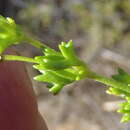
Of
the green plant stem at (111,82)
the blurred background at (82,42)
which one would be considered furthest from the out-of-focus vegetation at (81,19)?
the green plant stem at (111,82)

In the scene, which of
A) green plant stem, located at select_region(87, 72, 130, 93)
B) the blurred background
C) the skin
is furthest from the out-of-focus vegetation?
green plant stem, located at select_region(87, 72, 130, 93)

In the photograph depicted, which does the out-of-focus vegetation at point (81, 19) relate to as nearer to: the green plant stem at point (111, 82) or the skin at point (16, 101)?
the skin at point (16, 101)

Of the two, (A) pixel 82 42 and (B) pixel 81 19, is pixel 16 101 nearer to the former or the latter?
(A) pixel 82 42

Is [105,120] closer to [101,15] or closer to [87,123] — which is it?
[87,123]

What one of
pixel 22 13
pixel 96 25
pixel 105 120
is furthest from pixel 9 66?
pixel 22 13

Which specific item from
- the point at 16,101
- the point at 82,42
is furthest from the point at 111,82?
the point at 82,42

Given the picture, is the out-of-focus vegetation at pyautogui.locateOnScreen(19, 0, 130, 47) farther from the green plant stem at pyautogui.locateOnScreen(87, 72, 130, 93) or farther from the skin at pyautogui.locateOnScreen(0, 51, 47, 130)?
the green plant stem at pyautogui.locateOnScreen(87, 72, 130, 93)
